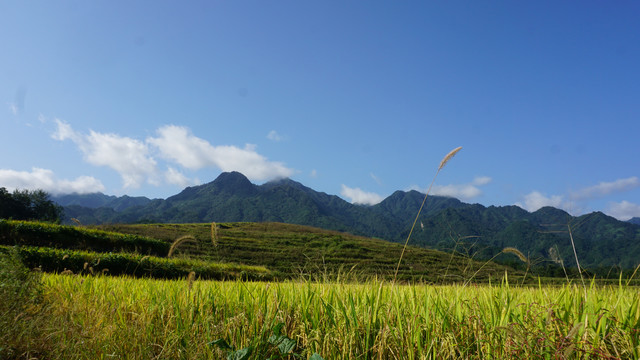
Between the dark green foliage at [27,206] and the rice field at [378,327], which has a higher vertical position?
the dark green foliage at [27,206]

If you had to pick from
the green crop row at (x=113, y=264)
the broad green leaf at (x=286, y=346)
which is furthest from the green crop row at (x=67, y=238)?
the broad green leaf at (x=286, y=346)

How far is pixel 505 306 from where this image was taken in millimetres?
2441

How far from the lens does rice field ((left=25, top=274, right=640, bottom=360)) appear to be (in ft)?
7.10

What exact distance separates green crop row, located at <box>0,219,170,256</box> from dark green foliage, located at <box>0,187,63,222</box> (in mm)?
30354

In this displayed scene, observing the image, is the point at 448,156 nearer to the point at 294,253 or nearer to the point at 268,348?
the point at 268,348

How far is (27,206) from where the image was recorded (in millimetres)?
54125

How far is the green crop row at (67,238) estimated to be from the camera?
21.3 metres

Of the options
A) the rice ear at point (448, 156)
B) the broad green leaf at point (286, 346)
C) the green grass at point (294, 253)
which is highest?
the rice ear at point (448, 156)

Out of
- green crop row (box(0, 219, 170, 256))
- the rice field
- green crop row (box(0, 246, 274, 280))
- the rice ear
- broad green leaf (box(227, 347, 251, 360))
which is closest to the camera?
the rice field

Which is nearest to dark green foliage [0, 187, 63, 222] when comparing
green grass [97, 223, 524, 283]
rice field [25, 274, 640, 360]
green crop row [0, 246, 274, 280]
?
green grass [97, 223, 524, 283]

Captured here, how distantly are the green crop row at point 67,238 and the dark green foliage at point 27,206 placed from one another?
3035 cm

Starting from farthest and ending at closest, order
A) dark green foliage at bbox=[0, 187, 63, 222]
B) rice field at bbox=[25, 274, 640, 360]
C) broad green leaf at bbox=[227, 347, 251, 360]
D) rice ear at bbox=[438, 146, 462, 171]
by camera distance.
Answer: dark green foliage at bbox=[0, 187, 63, 222], rice ear at bbox=[438, 146, 462, 171], broad green leaf at bbox=[227, 347, 251, 360], rice field at bbox=[25, 274, 640, 360]

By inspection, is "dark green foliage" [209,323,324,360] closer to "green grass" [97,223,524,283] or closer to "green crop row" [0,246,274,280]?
"green crop row" [0,246,274,280]

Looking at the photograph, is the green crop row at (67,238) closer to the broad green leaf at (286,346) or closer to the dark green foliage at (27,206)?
the broad green leaf at (286,346)
